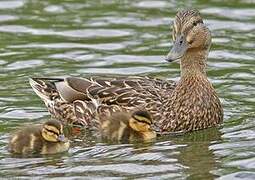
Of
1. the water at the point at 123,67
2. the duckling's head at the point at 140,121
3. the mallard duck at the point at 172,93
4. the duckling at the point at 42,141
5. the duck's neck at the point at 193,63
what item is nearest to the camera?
the water at the point at 123,67

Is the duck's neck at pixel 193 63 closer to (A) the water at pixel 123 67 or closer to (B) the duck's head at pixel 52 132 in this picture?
(A) the water at pixel 123 67

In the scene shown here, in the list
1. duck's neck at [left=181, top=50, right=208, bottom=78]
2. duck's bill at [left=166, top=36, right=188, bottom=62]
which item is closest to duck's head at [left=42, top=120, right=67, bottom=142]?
duck's bill at [left=166, top=36, right=188, bottom=62]

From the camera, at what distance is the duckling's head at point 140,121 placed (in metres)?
9.05

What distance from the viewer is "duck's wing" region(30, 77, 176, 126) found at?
9539 millimetres

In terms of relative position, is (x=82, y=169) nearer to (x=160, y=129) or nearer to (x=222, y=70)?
(x=160, y=129)

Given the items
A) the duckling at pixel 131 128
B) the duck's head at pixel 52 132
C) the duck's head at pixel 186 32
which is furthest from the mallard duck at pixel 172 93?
the duck's head at pixel 52 132

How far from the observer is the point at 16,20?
517 inches

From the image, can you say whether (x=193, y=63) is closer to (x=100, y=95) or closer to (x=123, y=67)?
(x=100, y=95)

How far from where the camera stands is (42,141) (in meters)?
8.73

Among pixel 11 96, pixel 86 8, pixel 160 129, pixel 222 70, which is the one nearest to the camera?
pixel 160 129

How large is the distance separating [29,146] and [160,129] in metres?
1.19

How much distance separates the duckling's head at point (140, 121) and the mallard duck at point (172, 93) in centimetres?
33

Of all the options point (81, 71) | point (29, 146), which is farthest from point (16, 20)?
point (29, 146)

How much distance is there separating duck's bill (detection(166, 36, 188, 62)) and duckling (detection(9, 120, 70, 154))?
113cm
